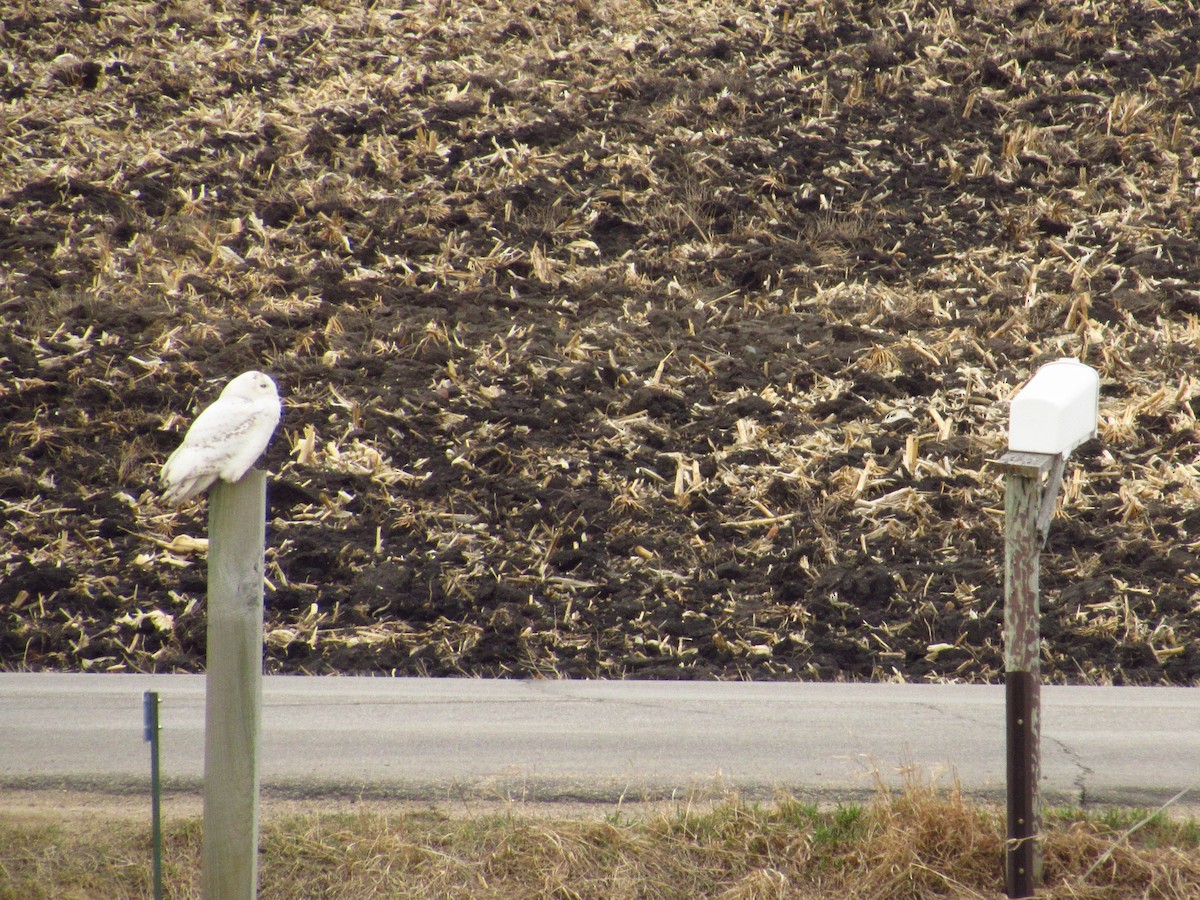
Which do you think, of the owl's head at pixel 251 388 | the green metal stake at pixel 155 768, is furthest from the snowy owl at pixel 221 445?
the green metal stake at pixel 155 768

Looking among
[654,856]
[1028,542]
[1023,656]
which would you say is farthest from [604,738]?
[1028,542]

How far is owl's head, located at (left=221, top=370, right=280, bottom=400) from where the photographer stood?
10.7 ft

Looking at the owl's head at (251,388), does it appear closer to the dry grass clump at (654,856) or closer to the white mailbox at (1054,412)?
the dry grass clump at (654,856)

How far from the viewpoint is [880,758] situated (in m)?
3.91

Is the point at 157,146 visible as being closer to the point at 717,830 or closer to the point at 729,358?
the point at 729,358

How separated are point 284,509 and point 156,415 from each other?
3.81 feet

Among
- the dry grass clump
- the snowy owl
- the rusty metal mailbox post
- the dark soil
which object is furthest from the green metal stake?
the dark soil

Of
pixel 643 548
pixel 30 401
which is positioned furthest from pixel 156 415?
pixel 643 548

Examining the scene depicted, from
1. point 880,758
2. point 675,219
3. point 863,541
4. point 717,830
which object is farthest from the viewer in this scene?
point 675,219

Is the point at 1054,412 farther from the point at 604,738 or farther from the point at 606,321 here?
the point at 606,321

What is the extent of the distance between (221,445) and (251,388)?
1.67ft

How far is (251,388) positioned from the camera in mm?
3324

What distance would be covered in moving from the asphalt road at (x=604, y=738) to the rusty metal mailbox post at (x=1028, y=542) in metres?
0.59

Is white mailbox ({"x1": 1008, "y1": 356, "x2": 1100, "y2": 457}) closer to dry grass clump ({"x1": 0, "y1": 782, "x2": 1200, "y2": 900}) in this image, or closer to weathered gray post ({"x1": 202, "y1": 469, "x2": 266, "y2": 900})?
dry grass clump ({"x1": 0, "y1": 782, "x2": 1200, "y2": 900})
